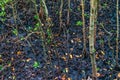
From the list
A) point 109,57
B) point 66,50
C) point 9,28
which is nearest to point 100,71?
point 109,57

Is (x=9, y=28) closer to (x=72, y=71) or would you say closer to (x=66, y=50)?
(x=66, y=50)

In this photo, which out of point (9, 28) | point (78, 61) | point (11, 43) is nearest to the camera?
point (78, 61)

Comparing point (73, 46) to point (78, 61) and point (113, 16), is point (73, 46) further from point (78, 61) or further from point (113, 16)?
point (113, 16)

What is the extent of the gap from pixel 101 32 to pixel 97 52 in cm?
84

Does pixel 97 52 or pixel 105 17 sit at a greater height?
pixel 105 17

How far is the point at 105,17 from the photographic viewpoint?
7.19 meters

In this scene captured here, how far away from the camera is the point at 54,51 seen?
5797 mm

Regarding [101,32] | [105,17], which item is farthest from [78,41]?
[105,17]

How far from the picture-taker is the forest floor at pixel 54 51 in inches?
209

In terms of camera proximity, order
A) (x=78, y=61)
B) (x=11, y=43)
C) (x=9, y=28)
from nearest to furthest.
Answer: (x=78, y=61), (x=11, y=43), (x=9, y=28)

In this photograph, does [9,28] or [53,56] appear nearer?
[53,56]

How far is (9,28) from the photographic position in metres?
6.52

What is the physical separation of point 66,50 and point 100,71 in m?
0.91

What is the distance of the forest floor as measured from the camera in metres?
5.31
